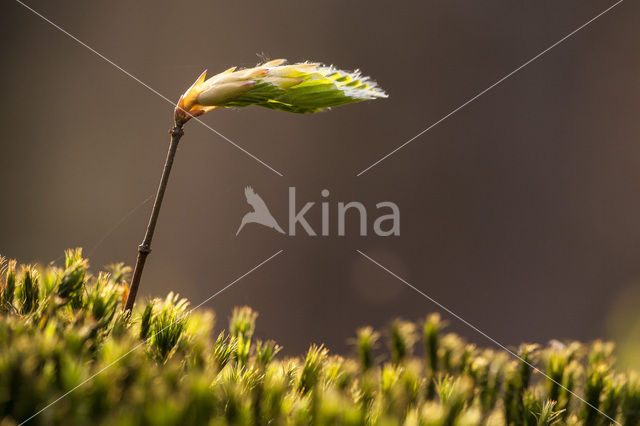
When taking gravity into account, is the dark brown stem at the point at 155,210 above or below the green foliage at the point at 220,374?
above

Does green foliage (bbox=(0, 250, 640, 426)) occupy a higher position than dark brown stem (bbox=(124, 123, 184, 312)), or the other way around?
dark brown stem (bbox=(124, 123, 184, 312))

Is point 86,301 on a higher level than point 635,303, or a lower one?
lower

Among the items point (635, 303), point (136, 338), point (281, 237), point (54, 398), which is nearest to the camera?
point (54, 398)

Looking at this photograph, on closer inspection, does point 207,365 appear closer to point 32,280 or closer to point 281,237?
point 32,280

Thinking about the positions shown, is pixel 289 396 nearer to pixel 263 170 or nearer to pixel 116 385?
pixel 116 385

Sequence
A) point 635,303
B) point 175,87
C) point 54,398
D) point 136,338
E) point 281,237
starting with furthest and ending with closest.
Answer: point 281,237 < point 175,87 < point 635,303 < point 136,338 < point 54,398

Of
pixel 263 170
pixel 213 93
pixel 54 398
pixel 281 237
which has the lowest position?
pixel 54 398

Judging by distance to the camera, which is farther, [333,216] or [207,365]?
[333,216]

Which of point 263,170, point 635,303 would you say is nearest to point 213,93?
point 263,170
